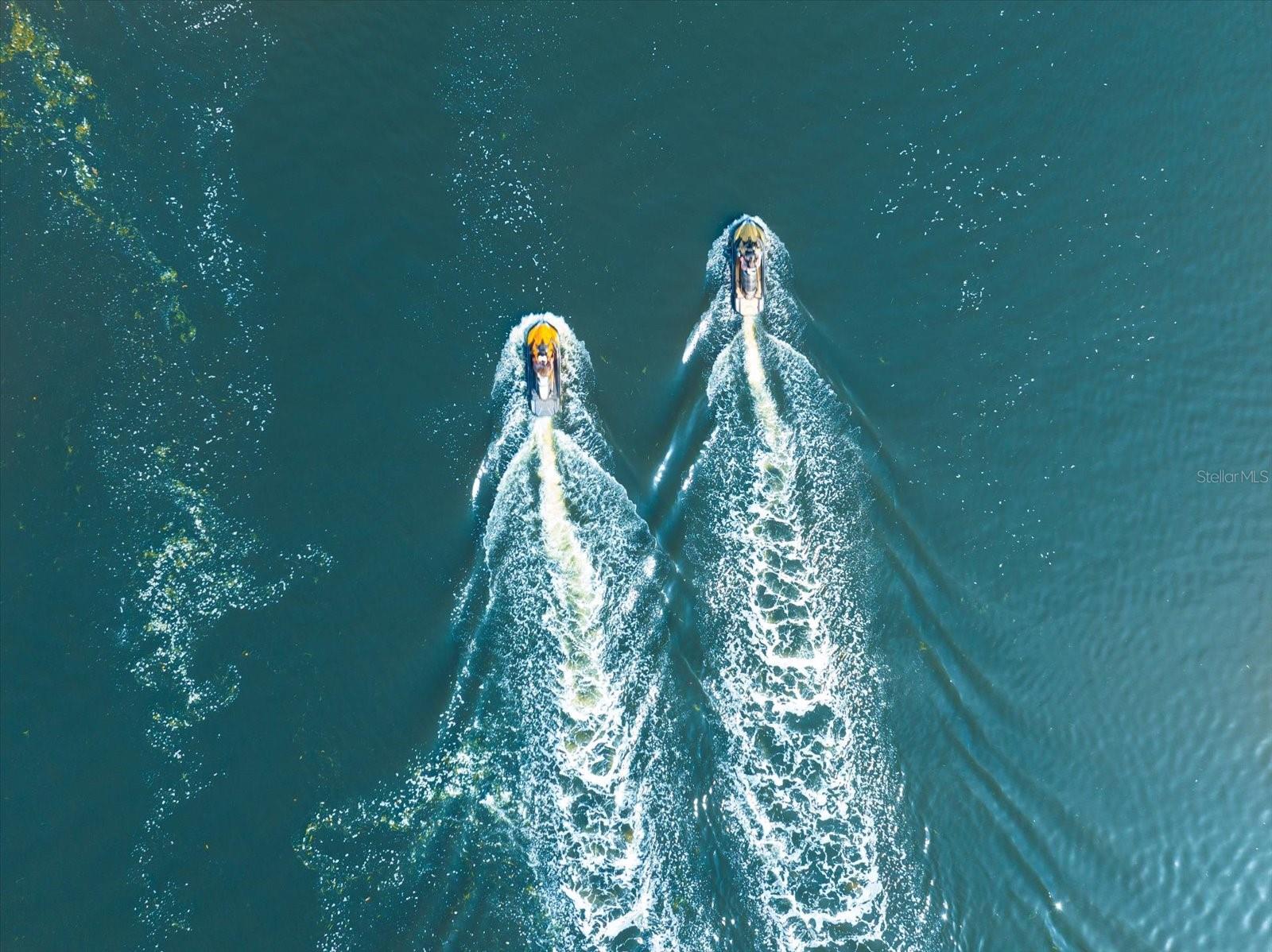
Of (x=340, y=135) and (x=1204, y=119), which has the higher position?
(x=340, y=135)

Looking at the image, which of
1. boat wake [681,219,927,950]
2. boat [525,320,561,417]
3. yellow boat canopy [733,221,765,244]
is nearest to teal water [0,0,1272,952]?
boat wake [681,219,927,950]

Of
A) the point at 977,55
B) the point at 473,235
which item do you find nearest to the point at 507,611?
the point at 473,235

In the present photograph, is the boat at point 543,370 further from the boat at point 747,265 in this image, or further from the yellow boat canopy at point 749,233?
the yellow boat canopy at point 749,233

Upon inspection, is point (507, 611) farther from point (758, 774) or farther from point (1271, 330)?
point (1271, 330)

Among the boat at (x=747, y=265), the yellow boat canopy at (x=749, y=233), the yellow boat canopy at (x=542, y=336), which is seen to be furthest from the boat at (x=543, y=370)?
the yellow boat canopy at (x=749, y=233)

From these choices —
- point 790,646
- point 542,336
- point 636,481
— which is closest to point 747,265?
point 542,336

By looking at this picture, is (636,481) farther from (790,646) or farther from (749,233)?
(749,233)

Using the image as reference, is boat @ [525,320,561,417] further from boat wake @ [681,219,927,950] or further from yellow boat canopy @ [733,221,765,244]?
yellow boat canopy @ [733,221,765,244]
